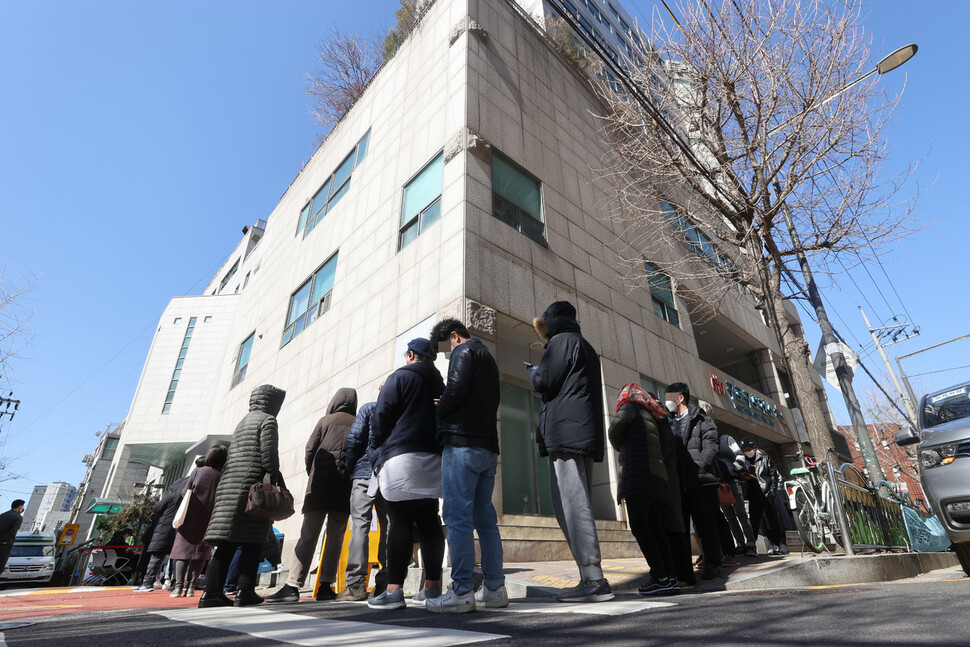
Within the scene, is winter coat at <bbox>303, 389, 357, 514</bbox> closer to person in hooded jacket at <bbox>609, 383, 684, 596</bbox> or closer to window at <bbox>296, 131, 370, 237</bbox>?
person in hooded jacket at <bbox>609, 383, 684, 596</bbox>

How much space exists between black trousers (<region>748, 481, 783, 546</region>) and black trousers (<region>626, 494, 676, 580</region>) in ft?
11.6

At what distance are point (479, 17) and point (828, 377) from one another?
434 inches

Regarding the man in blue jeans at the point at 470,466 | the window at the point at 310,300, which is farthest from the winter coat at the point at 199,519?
the window at the point at 310,300

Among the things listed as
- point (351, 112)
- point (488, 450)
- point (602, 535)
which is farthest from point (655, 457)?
point (351, 112)

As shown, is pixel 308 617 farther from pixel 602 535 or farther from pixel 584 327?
pixel 584 327

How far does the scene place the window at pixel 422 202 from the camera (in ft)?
31.7

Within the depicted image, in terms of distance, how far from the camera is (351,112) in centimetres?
1575

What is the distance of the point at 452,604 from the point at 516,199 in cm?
825

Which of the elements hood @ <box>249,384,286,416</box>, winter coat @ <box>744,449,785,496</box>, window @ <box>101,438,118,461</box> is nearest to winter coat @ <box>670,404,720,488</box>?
winter coat @ <box>744,449,785,496</box>

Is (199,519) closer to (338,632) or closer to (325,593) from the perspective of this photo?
(325,593)

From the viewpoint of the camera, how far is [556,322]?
403 cm

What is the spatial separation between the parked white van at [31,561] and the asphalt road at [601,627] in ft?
56.2

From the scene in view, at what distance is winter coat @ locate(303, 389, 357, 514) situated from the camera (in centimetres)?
496

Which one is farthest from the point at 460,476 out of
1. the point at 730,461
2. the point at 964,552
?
the point at 964,552
